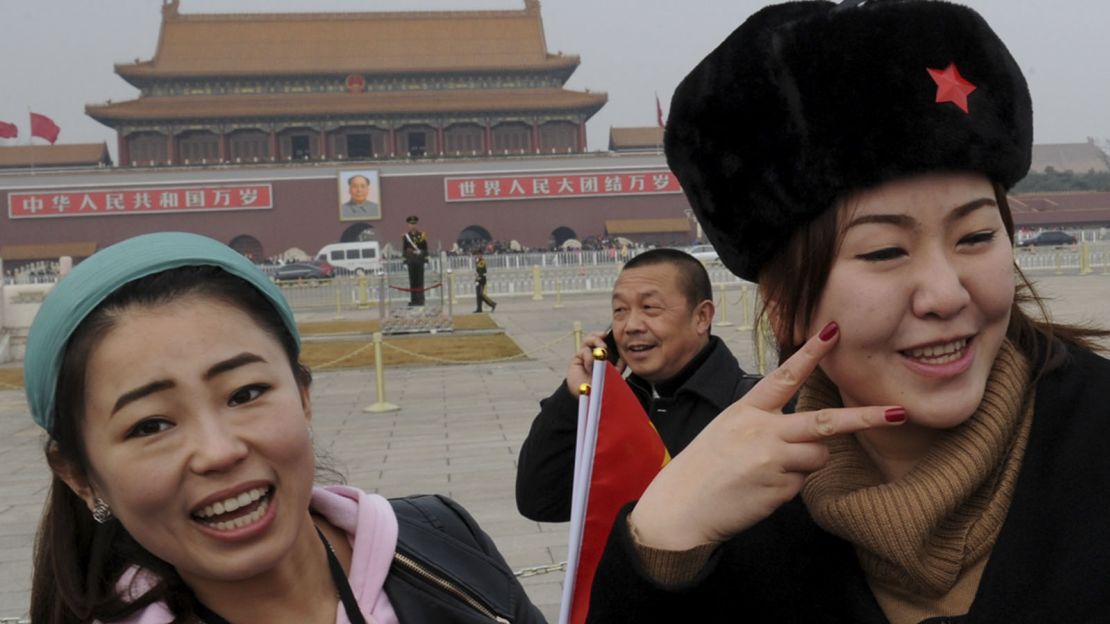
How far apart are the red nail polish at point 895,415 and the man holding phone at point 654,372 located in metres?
1.35

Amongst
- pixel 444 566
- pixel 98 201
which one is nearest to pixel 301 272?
pixel 98 201

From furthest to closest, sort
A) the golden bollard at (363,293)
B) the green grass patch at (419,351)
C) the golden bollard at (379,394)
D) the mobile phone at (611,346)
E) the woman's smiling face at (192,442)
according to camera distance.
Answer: the golden bollard at (363,293) < the green grass patch at (419,351) < the golden bollard at (379,394) < the mobile phone at (611,346) < the woman's smiling face at (192,442)

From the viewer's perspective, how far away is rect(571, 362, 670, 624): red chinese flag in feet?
5.76

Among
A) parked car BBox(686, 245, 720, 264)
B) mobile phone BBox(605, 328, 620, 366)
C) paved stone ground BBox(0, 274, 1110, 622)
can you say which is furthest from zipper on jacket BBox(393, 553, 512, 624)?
parked car BBox(686, 245, 720, 264)

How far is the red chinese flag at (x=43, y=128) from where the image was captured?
35438 mm

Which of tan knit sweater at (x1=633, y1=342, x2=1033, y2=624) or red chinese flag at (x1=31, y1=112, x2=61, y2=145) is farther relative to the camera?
red chinese flag at (x1=31, y1=112, x2=61, y2=145)

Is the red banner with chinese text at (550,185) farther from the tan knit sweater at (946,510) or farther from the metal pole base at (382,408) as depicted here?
the tan knit sweater at (946,510)

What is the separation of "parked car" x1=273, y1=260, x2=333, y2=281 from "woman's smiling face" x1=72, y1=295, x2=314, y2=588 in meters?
26.3

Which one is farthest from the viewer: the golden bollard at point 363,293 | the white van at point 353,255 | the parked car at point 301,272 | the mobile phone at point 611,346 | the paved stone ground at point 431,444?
the white van at point 353,255

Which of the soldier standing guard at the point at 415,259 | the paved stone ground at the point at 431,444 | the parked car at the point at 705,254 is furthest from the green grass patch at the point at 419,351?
the parked car at the point at 705,254

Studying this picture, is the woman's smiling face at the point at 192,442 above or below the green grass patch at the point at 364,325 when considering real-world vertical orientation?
above

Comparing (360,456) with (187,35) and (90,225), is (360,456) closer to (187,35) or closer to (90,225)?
(90,225)

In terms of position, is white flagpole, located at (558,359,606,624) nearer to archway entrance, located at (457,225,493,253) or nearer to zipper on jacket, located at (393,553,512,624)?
zipper on jacket, located at (393,553,512,624)

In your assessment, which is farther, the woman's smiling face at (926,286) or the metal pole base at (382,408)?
the metal pole base at (382,408)
